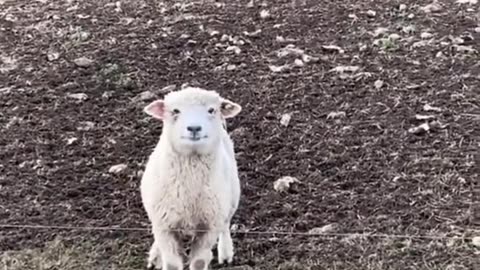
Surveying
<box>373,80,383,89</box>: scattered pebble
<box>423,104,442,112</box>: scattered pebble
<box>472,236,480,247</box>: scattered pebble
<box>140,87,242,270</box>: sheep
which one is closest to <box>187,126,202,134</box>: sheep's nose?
<box>140,87,242,270</box>: sheep

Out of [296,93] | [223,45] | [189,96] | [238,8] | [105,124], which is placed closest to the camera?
[189,96]

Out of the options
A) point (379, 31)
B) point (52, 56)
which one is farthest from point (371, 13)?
point (52, 56)

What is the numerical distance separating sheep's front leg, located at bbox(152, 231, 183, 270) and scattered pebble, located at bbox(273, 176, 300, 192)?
141 cm

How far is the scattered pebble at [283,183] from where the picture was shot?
6.87 m

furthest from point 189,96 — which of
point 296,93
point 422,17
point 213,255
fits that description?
point 422,17

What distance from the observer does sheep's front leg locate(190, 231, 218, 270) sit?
18.4 feet

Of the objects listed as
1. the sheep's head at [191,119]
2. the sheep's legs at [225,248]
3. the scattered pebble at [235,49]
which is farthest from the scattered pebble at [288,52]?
the sheep's head at [191,119]

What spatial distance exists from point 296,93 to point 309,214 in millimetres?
2423

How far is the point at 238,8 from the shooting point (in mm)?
11266

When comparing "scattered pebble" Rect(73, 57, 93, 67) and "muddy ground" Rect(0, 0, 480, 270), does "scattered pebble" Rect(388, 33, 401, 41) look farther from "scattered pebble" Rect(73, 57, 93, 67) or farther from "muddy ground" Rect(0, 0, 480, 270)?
"scattered pebble" Rect(73, 57, 93, 67)

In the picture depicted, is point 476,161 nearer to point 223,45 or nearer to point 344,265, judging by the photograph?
point 344,265

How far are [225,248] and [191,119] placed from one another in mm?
1025

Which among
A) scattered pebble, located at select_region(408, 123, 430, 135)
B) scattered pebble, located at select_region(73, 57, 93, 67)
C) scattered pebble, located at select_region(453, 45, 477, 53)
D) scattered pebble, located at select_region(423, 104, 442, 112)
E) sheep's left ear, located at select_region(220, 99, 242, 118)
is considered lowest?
scattered pebble, located at select_region(453, 45, 477, 53)

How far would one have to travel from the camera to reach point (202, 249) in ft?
18.4
